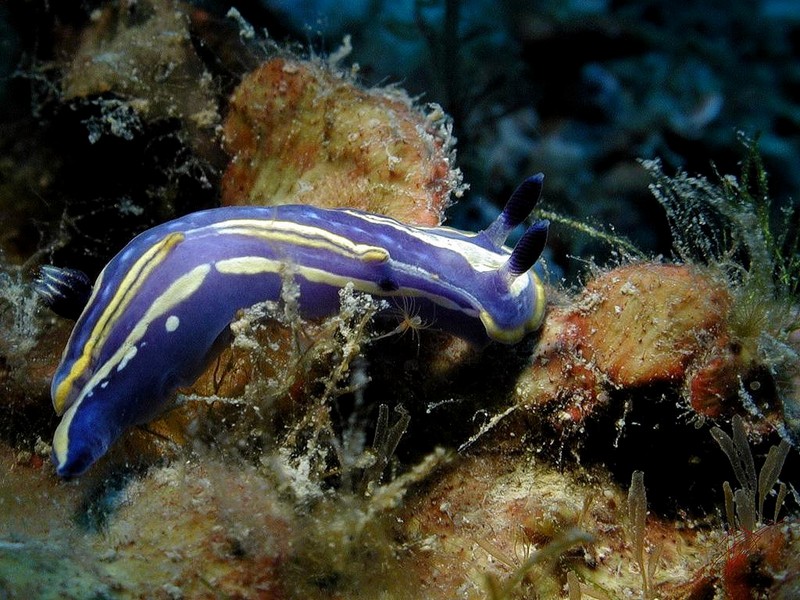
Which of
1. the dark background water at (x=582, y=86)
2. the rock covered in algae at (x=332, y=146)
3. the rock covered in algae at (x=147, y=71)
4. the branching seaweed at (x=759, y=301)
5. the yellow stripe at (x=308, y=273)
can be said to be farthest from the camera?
the dark background water at (x=582, y=86)

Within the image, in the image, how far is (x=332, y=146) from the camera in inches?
135

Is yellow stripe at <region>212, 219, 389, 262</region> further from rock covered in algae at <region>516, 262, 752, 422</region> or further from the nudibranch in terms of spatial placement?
rock covered in algae at <region>516, 262, 752, 422</region>

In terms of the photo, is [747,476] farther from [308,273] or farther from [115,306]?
[115,306]

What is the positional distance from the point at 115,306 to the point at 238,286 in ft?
1.72

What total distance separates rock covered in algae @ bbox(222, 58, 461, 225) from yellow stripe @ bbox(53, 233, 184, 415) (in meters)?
1.06

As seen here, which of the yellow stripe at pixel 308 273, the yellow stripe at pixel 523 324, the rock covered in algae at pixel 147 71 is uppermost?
the rock covered in algae at pixel 147 71

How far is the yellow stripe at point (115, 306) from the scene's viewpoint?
95.4 inches

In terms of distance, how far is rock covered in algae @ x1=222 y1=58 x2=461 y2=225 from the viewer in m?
3.19

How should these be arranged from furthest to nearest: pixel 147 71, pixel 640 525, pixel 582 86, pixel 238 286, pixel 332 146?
pixel 582 86
pixel 147 71
pixel 332 146
pixel 238 286
pixel 640 525

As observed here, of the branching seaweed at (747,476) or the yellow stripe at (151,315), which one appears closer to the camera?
the branching seaweed at (747,476)

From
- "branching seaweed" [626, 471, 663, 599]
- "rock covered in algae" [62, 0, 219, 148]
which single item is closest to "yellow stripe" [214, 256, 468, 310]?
"branching seaweed" [626, 471, 663, 599]

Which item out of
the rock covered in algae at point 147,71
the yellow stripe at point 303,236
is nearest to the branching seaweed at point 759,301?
the yellow stripe at point 303,236

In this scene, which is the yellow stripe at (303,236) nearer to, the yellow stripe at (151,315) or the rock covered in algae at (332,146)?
the yellow stripe at (151,315)

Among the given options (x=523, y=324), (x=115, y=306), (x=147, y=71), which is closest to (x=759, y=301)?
(x=523, y=324)
